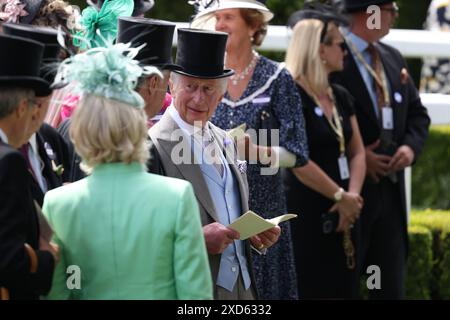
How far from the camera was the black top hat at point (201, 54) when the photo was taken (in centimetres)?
550

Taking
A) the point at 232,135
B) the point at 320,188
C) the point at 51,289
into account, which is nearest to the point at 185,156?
the point at 232,135

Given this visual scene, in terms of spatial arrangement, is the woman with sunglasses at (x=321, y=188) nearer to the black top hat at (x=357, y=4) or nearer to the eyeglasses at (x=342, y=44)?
the eyeglasses at (x=342, y=44)

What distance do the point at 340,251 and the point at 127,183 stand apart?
129 inches

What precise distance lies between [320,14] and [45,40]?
115 inches

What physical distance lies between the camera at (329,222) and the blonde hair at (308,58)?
2.35 feet

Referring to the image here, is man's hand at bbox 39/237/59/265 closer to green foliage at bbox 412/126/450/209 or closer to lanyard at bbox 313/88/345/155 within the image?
lanyard at bbox 313/88/345/155

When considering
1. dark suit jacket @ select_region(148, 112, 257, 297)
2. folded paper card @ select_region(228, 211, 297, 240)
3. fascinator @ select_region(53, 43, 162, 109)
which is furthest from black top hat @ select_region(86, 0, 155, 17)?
fascinator @ select_region(53, 43, 162, 109)

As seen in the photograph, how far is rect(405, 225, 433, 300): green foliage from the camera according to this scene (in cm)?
840

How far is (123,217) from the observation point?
432 cm

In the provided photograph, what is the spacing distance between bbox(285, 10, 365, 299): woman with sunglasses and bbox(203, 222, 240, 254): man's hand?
231 cm

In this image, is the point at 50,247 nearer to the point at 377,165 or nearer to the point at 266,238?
the point at 266,238

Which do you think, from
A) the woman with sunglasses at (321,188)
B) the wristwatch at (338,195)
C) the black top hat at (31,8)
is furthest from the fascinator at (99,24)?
the wristwatch at (338,195)

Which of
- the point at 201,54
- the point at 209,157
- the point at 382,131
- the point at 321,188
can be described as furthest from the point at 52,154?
the point at 382,131

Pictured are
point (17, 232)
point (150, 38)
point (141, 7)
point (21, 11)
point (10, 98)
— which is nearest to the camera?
point (17, 232)
